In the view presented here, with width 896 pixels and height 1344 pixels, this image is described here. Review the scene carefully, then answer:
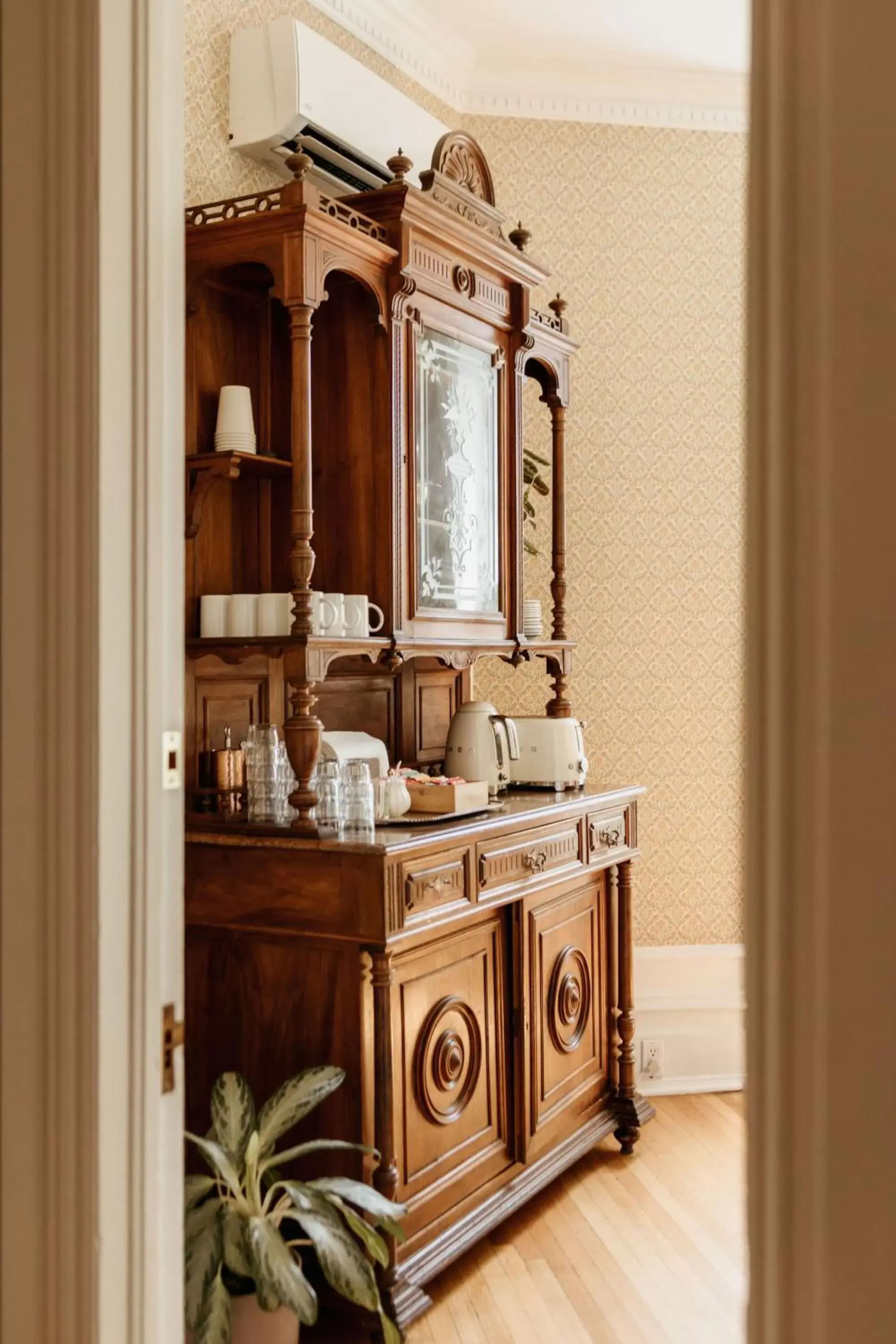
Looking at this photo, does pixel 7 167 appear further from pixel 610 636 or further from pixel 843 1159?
pixel 610 636

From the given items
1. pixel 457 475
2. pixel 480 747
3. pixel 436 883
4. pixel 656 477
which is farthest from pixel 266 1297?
pixel 656 477

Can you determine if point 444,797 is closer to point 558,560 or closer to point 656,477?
point 558,560

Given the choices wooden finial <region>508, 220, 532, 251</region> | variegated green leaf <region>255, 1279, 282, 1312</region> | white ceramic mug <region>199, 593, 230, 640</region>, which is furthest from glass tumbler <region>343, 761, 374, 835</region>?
wooden finial <region>508, 220, 532, 251</region>

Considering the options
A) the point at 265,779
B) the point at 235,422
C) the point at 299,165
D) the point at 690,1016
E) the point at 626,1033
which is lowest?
the point at 690,1016

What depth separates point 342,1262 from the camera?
6.42ft

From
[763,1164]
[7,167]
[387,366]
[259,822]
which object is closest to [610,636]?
[387,366]

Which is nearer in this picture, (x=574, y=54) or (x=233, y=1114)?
(x=233, y=1114)

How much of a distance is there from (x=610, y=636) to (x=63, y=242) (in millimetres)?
3156

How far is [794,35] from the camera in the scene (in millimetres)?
643

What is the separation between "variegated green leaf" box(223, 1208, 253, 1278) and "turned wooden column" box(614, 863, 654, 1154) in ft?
5.47

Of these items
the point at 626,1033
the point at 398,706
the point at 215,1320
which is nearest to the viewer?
the point at 215,1320

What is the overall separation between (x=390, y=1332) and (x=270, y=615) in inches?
52.6

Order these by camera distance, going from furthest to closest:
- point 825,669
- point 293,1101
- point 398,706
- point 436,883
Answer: point 398,706 < point 436,883 < point 293,1101 < point 825,669

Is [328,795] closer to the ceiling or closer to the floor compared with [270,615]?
closer to the floor
